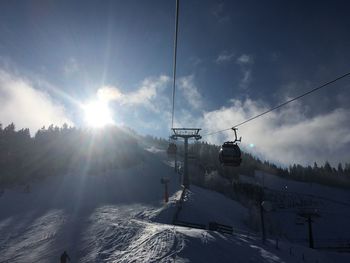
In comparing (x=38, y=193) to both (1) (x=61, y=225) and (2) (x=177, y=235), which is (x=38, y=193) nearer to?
(1) (x=61, y=225)

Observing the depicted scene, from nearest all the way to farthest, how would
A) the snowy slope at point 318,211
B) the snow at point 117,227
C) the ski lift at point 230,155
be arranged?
the snow at point 117,227 → the ski lift at point 230,155 → the snowy slope at point 318,211

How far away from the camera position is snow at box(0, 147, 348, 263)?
18.3m

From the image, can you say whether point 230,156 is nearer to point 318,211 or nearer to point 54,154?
point 54,154

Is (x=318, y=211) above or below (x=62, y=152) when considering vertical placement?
below

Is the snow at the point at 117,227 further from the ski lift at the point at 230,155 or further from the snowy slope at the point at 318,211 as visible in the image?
the snowy slope at the point at 318,211

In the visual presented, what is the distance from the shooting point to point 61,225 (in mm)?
30797

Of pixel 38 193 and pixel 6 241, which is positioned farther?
pixel 38 193

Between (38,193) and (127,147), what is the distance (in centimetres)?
4061

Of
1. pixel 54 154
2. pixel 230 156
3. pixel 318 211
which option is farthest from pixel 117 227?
pixel 318 211

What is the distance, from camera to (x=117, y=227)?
1021 inches

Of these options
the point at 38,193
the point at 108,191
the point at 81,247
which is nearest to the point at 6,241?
the point at 81,247

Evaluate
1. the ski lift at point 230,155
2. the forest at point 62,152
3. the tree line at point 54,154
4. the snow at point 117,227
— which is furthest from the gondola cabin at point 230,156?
the tree line at point 54,154

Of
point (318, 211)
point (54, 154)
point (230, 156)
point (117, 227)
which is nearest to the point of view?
point (230, 156)

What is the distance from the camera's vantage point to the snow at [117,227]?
18.3 meters
